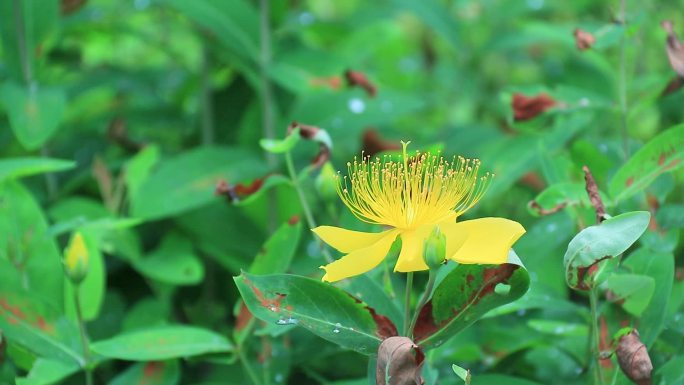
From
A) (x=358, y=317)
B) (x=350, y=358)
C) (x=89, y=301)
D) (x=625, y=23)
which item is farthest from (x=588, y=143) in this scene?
(x=89, y=301)

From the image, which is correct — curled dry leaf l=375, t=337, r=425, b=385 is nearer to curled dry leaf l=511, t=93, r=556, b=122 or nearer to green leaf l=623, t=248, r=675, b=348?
green leaf l=623, t=248, r=675, b=348

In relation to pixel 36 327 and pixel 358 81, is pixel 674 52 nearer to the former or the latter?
pixel 358 81

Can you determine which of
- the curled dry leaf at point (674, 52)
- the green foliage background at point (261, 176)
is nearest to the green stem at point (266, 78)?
the green foliage background at point (261, 176)

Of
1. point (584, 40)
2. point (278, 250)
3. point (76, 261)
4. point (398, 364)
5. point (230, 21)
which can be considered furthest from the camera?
point (230, 21)

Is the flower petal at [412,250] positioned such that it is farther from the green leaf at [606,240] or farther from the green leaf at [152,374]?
the green leaf at [152,374]

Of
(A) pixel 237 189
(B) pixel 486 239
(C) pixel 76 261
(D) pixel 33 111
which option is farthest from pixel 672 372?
(D) pixel 33 111
